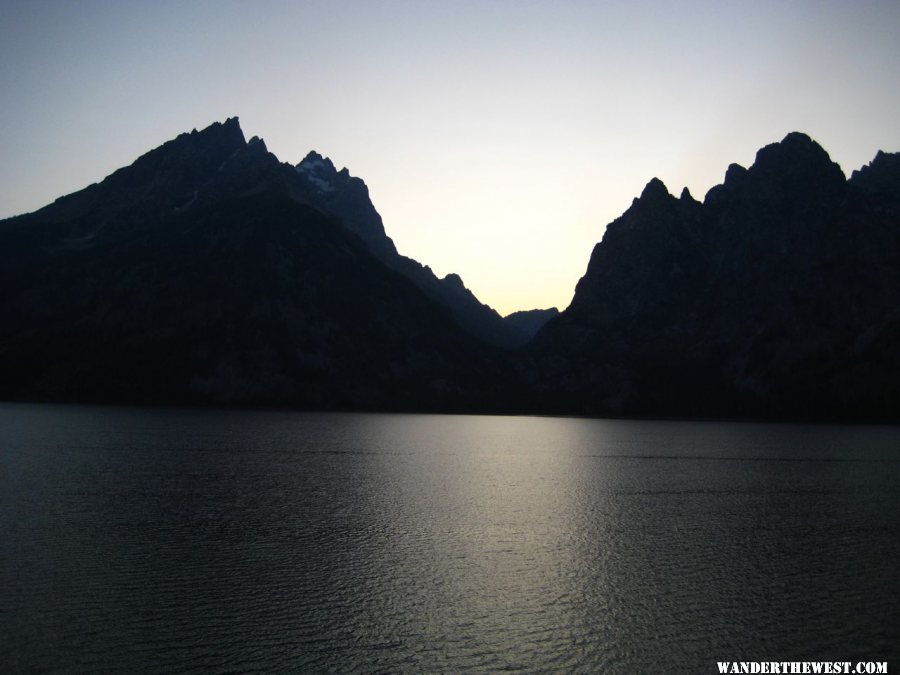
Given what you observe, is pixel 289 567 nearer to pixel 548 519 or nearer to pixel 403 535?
pixel 403 535

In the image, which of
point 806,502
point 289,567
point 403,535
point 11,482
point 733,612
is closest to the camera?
point 733,612

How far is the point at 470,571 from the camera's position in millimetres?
47031

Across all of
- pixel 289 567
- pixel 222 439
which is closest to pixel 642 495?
pixel 289 567

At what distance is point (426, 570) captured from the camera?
154 feet

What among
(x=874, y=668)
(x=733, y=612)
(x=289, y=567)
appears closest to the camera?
(x=874, y=668)

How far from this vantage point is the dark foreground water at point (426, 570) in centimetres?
3266

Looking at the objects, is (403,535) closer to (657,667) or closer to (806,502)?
(657,667)

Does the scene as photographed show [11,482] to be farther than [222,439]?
No

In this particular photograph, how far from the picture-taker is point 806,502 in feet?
270

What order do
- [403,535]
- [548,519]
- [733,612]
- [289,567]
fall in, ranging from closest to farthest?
[733,612]
[289,567]
[403,535]
[548,519]

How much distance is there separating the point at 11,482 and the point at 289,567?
161 feet

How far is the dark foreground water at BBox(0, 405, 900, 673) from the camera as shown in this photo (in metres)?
32.7

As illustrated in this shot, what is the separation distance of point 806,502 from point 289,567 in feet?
220

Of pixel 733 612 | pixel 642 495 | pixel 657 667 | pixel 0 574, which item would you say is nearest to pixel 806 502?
pixel 642 495
